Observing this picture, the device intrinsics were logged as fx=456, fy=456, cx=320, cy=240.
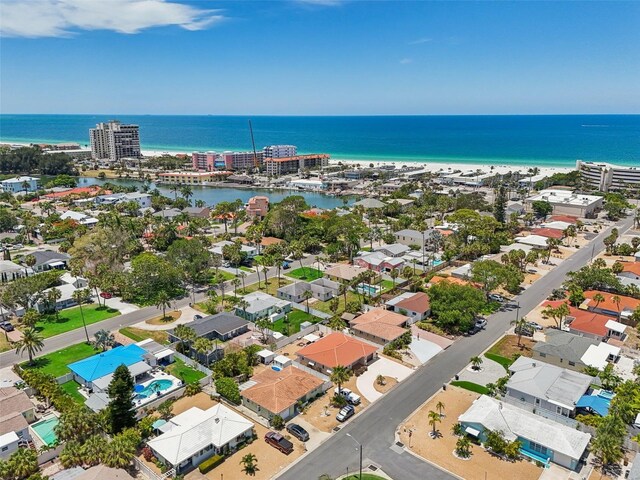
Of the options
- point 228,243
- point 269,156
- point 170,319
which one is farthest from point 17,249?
point 269,156

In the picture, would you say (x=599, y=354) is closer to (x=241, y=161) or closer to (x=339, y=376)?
(x=339, y=376)

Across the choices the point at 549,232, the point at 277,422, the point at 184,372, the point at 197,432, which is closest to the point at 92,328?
the point at 184,372

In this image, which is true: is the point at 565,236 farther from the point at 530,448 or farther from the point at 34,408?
the point at 34,408

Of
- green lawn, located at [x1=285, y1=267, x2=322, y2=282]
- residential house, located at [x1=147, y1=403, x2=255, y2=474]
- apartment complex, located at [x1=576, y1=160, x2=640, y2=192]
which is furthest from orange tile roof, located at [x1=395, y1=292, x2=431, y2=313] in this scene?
apartment complex, located at [x1=576, y1=160, x2=640, y2=192]

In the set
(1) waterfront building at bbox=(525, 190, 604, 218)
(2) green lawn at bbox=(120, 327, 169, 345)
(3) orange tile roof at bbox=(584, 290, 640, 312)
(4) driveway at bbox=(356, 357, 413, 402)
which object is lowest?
(4) driveway at bbox=(356, 357, 413, 402)

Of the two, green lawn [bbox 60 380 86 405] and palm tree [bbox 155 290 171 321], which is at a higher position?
palm tree [bbox 155 290 171 321]

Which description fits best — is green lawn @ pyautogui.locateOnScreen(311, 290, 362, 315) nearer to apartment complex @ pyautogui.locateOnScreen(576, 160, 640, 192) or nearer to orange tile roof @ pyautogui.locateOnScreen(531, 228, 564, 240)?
orange tile roof @ pyautogui.locateOnScreen(531, 228, 564, 240)

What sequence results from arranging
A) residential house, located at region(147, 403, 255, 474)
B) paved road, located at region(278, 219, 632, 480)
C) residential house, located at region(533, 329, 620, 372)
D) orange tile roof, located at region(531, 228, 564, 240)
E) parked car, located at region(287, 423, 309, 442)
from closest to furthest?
1. paved road, located at region(278, 219, 632, 480)
2. residential house, located at region(147, 403, 255, 474)
3. parked car, located at region(287, 423, 309, 442)
4. residential house, located at region(533, 329, 620, 372)
5. orange tile roof, located at region(531, 228, 564, 240)

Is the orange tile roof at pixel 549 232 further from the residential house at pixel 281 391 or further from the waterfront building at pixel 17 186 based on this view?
the waterfront building at pixel 17 186
